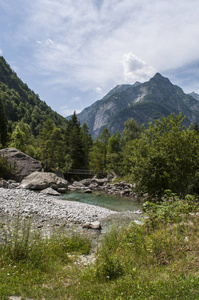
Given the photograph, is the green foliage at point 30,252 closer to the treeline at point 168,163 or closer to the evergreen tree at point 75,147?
the treeline at point 168,163

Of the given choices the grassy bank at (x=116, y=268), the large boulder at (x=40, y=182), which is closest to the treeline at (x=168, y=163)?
the grassy bank at (x=116, y=268)

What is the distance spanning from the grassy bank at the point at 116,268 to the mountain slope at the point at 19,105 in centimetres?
9320

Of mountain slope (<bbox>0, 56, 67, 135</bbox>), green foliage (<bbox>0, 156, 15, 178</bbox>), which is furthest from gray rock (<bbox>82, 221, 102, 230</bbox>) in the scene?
mountain slope (<bbox>0, 56, 67, 135</bbox>)

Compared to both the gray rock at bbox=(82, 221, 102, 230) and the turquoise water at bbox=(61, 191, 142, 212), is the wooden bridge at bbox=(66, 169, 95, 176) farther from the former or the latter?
the gray rock at bbox=(82, 221, 102, 230)

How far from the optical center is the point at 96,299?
3961 mm

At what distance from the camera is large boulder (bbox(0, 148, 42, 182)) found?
1090 inches

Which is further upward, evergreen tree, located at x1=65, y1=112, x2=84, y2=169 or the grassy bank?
evergreen tree, located at x1=65, y1=112, x2=84, y2=169

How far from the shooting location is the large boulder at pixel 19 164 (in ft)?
90.8

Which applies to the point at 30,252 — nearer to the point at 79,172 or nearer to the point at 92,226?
the point at 92,226

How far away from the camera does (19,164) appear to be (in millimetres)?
28391

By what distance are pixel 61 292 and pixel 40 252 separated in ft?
6.49

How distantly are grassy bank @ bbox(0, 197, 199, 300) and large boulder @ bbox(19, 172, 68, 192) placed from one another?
18.5m

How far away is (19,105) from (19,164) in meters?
120

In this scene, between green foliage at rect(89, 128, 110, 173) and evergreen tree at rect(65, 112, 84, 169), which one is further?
evergreen tree at rect(65, 112, 84, 169)
